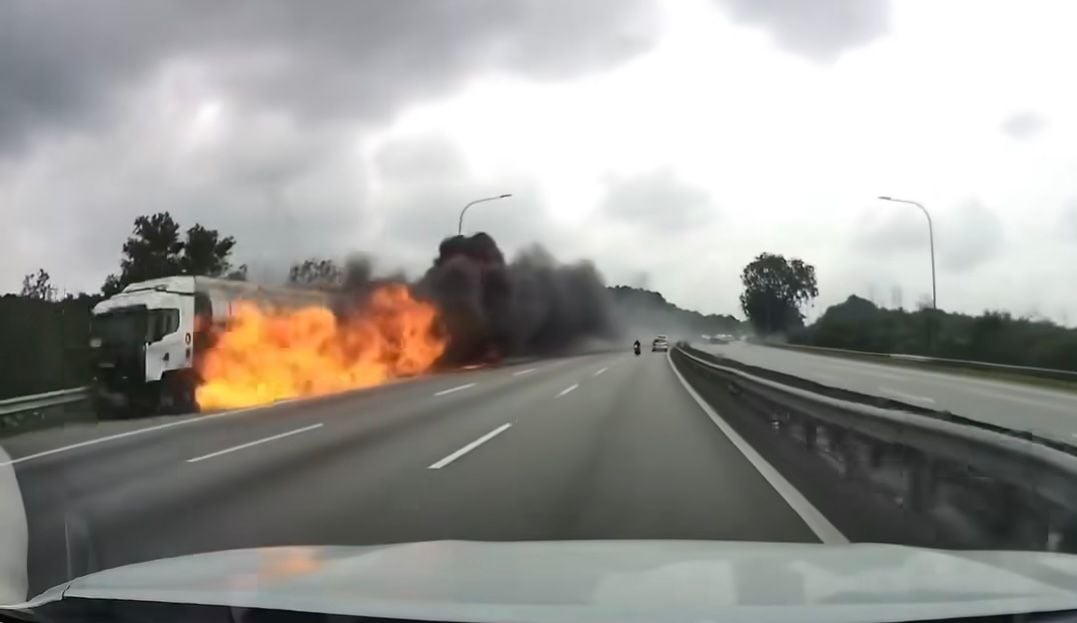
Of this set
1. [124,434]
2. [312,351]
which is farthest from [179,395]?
[312,351]

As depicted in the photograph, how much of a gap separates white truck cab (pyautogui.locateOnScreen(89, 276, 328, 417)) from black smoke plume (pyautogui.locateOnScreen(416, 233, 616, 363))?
18884 millimetres

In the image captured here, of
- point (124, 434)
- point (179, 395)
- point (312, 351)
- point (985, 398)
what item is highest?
point (312, 351)

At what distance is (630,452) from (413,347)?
94.1 feet

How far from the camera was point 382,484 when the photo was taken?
364 inches

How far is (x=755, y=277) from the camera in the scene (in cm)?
2281

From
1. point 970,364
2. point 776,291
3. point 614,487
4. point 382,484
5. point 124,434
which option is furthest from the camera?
point 970,364

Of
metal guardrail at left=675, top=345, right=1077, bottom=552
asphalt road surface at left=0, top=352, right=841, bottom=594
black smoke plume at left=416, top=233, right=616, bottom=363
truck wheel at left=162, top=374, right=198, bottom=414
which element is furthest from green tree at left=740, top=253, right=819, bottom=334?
black smoke plume at left=416, top=233, right=616, bottom=363

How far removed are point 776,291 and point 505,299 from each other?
88.3ft

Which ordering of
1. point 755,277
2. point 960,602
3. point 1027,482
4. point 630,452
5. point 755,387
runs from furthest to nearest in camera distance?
1. point 755,277
2. point 755,387
3. point 630,452
4. point 1027,482
5. point 960,602

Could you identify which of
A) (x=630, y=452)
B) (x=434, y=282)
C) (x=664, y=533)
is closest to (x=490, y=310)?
(x=434, y=282)

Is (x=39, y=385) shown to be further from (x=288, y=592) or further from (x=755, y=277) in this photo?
(x=755, y=277)

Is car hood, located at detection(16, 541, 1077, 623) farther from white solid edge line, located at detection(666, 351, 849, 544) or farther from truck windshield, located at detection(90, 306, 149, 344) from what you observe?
truck windshield, located at detection(90, 306, 149, 344)

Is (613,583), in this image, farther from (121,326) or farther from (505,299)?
(505,299)

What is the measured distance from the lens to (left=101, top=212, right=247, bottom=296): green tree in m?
15.6
